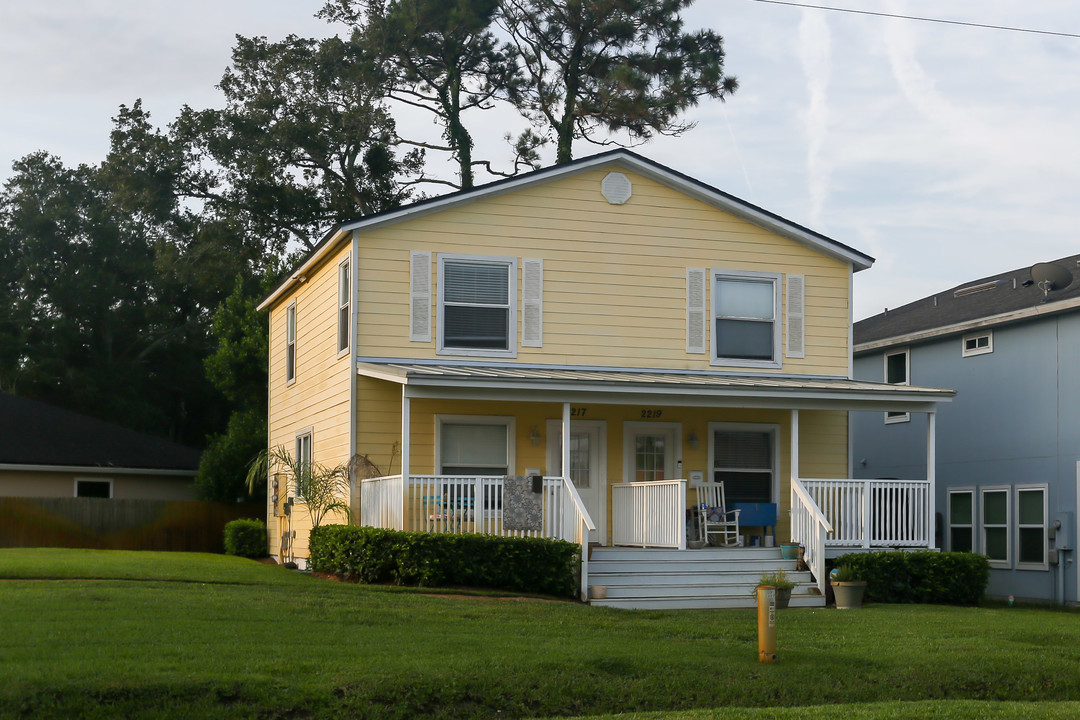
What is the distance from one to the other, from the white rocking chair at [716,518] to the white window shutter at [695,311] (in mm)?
2296

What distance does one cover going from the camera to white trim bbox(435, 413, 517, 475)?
18516mm

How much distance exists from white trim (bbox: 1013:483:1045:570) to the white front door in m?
7.60

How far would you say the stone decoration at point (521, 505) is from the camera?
54.1 ft

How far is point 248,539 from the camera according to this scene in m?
25.7

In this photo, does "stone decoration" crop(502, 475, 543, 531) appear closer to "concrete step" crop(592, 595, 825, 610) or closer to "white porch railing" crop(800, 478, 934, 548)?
"concrete step" crop(592, 595, 825, 610)

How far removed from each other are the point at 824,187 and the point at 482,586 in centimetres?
1334

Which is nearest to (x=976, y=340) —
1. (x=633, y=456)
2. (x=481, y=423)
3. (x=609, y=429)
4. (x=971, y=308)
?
(x=971, y=308)

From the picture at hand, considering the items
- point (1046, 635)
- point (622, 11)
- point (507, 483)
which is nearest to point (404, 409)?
point (507, 483)

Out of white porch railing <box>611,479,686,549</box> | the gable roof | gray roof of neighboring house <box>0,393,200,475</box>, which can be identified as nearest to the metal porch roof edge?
white porch railing <box>611,479,686,549</box>

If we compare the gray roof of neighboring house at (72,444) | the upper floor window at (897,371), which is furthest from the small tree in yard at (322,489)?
the gray roof of neighboring house at (72,444)

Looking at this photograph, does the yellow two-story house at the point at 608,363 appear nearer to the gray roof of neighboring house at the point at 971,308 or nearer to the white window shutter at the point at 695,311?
the white window shutter at the point at 695,311

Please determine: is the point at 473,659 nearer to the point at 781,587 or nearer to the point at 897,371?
the point at 781,587

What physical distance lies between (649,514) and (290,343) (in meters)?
9.12

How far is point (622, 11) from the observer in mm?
34062
